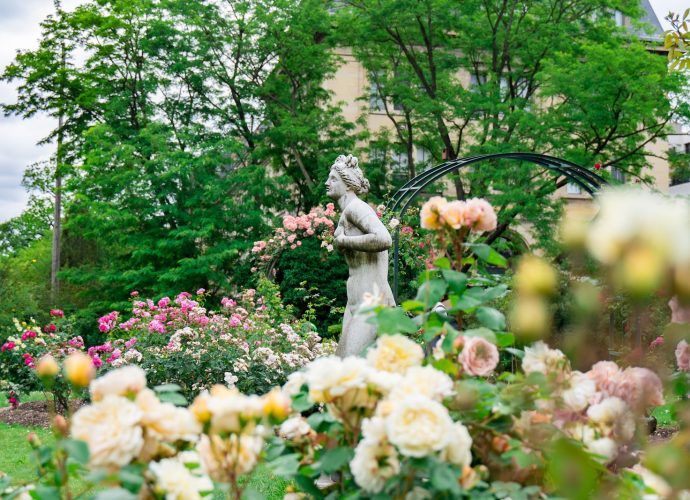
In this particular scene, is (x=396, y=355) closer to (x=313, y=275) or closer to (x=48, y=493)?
(x=48, y=493)

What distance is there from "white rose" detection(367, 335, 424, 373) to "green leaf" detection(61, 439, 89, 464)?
75cm

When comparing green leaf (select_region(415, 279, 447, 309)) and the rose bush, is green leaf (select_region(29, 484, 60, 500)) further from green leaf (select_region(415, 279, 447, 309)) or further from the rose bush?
green leaf (select_region(415, 279, 447, 309))

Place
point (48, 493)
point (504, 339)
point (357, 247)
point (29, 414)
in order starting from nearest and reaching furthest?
point (48, 493) < point (504, 339) < point (357, 247) < point (29, 414)

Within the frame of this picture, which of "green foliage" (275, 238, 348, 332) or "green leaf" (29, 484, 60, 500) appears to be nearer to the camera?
"green leaf" (29, 484, 60, 500)

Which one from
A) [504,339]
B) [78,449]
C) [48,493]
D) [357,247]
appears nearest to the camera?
[78,449]

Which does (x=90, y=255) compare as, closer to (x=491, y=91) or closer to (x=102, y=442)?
(x=491, y=91)

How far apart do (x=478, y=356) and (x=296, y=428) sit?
0.52m

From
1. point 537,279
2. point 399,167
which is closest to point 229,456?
point 537,279

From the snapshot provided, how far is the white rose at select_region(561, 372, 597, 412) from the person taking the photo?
6.50 feet

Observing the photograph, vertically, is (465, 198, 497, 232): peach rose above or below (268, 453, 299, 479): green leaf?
above

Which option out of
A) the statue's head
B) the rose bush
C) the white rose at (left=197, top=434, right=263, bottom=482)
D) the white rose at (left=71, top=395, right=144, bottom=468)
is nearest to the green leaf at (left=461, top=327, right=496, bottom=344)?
the rose bush

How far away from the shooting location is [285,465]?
1.91 m

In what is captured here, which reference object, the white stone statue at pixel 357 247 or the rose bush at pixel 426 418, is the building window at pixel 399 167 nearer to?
the white stone statue at pixel 357 247

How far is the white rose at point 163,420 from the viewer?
1612 millimetres
